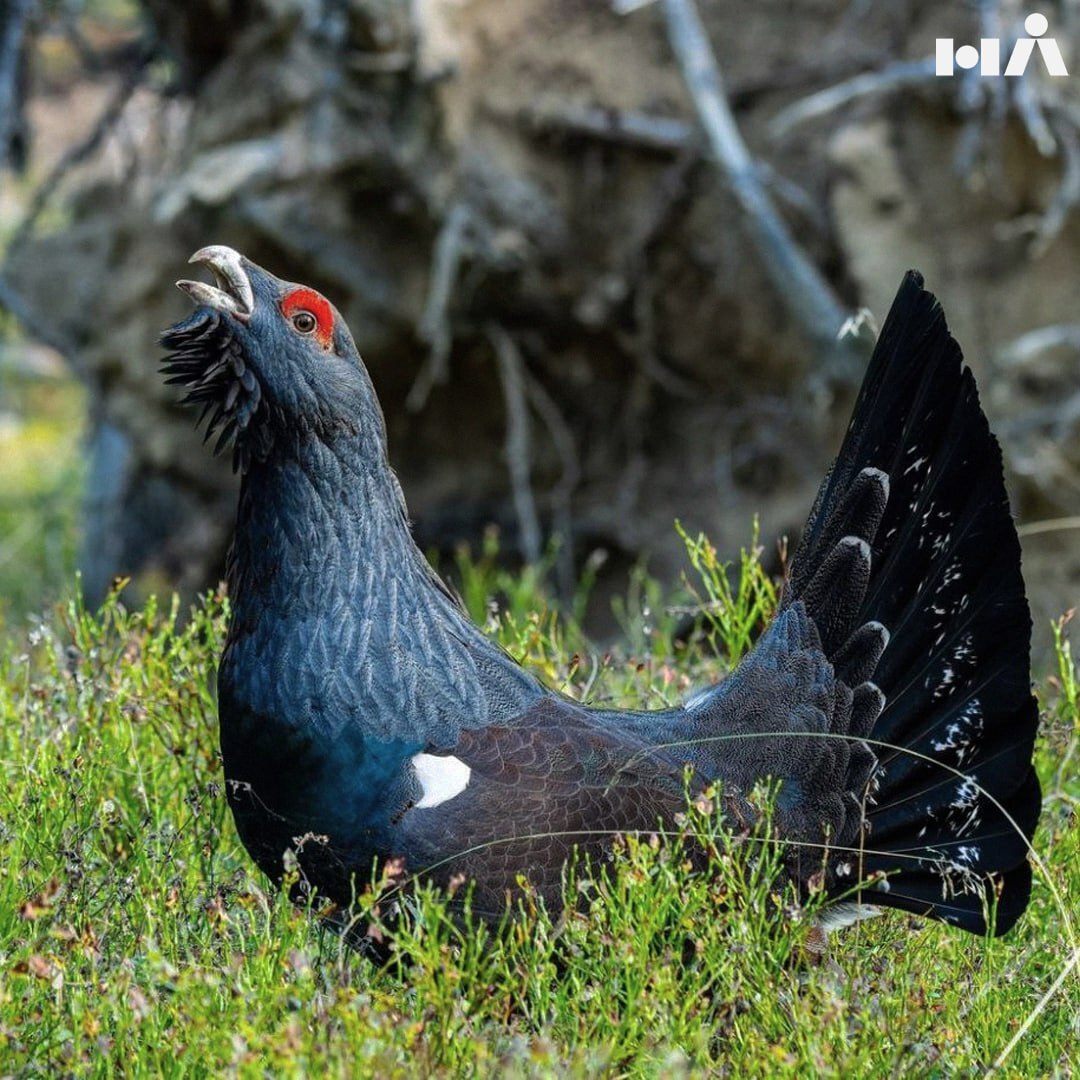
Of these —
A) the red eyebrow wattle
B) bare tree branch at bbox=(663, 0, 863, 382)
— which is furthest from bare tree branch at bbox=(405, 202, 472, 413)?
Answer: the red eyebrow wattle

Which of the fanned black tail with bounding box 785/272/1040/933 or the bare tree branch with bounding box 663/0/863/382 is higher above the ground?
the bare tree branch with bounding box 663/0/863/382

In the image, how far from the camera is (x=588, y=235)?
772 cm

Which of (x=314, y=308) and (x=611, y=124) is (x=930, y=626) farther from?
(x=611, y=124)

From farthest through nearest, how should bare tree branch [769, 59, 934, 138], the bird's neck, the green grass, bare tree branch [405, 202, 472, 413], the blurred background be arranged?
1. bare tree branch [405, 202, 472, 413]
2. the blurred background
3. bare tree branch [769, 59, 934, 138]
4. the bird's neck
5. the green grass

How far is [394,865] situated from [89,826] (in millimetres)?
971

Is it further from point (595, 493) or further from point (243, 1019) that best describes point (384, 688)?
point (595, 493)

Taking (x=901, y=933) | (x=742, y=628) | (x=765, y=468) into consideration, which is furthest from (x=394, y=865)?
(x=765, y=468)

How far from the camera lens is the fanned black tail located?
11.9ft

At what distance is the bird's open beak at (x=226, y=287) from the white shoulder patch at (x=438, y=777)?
0.96 metres

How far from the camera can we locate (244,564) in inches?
136

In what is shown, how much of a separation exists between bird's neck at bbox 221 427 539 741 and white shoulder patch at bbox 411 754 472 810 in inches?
2.4

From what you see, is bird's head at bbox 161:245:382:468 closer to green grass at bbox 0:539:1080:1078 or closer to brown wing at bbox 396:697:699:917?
brown wing at bbox 396:697:699:917

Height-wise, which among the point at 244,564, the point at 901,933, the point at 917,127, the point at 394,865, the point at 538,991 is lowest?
the point at 901,933

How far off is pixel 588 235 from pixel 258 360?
4565mm
